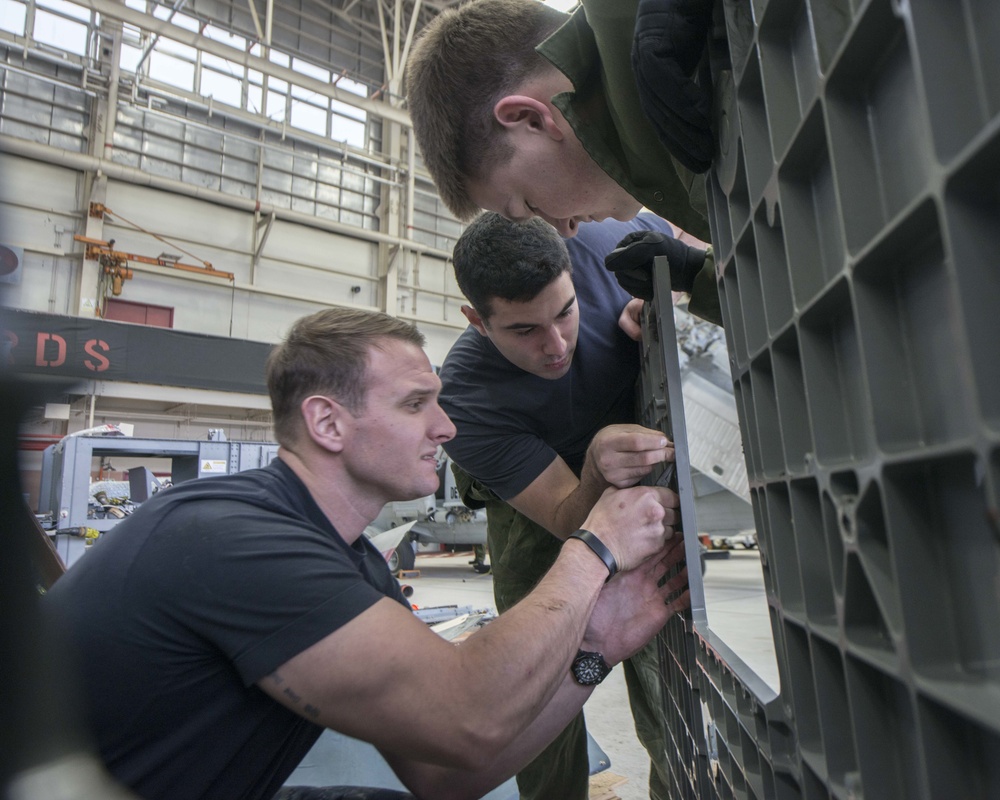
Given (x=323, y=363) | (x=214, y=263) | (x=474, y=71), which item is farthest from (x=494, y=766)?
(x=214, y=263)

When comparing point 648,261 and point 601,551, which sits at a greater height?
point 648,261

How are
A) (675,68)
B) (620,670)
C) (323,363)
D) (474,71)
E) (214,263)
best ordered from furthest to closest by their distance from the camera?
(214,263) < (620,670) < (323,363) < (474,71) < (675,68)

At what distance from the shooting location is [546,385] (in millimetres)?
1713

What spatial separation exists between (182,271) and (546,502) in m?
8.91

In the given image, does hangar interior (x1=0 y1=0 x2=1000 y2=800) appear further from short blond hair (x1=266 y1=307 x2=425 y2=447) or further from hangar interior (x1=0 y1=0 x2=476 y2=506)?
hangar interior (x1=0 y1=0 x2=476 y2=506)

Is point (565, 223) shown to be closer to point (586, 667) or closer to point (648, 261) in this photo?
point (648, 261)

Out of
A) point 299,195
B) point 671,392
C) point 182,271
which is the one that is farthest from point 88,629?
point 299,195

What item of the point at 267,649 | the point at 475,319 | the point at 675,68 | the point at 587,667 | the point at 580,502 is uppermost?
the point at 475,319

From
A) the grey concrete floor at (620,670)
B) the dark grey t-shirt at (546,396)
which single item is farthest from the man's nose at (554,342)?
the grey concrete floor at (620,670)

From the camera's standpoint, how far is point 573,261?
1.78 m

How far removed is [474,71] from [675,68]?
55 centimetres

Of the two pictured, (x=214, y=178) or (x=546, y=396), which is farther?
(x=214, y=178)

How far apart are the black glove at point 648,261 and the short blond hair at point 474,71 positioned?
265mm

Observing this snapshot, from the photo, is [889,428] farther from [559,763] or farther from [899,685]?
[559,763]
